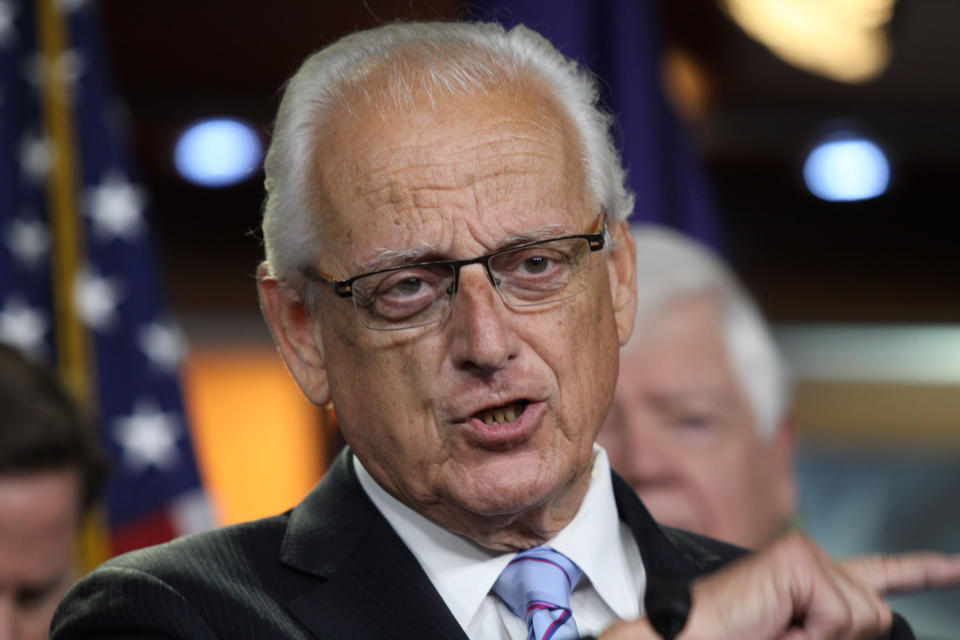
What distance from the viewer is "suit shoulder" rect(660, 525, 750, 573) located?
1755 mm

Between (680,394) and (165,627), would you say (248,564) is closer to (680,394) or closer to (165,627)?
(165,627)

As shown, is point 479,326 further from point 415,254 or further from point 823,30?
point 823,30

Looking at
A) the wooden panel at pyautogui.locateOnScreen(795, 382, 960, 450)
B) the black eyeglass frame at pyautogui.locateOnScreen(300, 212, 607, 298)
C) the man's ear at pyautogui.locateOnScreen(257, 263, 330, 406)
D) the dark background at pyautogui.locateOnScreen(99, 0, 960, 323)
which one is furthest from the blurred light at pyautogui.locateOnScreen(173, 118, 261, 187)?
the black eyeglass frame at pyautogui.locateOnScreen(300, 212, 607, 298)

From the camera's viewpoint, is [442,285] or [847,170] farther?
[847,170]

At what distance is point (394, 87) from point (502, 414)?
0.42 meters

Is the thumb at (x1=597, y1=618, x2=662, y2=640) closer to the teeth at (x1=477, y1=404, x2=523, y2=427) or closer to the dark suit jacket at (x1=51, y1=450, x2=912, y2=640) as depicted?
the dark suit jacket at (x1=51, y1=450, x2=912, y2=640)

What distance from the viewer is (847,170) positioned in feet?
24.2

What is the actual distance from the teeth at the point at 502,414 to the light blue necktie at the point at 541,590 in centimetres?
18

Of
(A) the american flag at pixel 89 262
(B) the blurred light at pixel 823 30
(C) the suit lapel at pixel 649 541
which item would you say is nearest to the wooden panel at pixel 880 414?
(B) the blurred light at pixel 823 30

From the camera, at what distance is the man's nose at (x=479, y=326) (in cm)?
149

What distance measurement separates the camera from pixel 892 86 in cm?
668

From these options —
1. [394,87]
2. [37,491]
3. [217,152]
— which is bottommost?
[217,152]

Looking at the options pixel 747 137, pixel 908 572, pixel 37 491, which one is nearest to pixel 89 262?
pixel 37 491

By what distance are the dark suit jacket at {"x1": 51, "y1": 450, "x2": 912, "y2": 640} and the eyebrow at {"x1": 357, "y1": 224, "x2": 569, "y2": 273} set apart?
1.00ft
